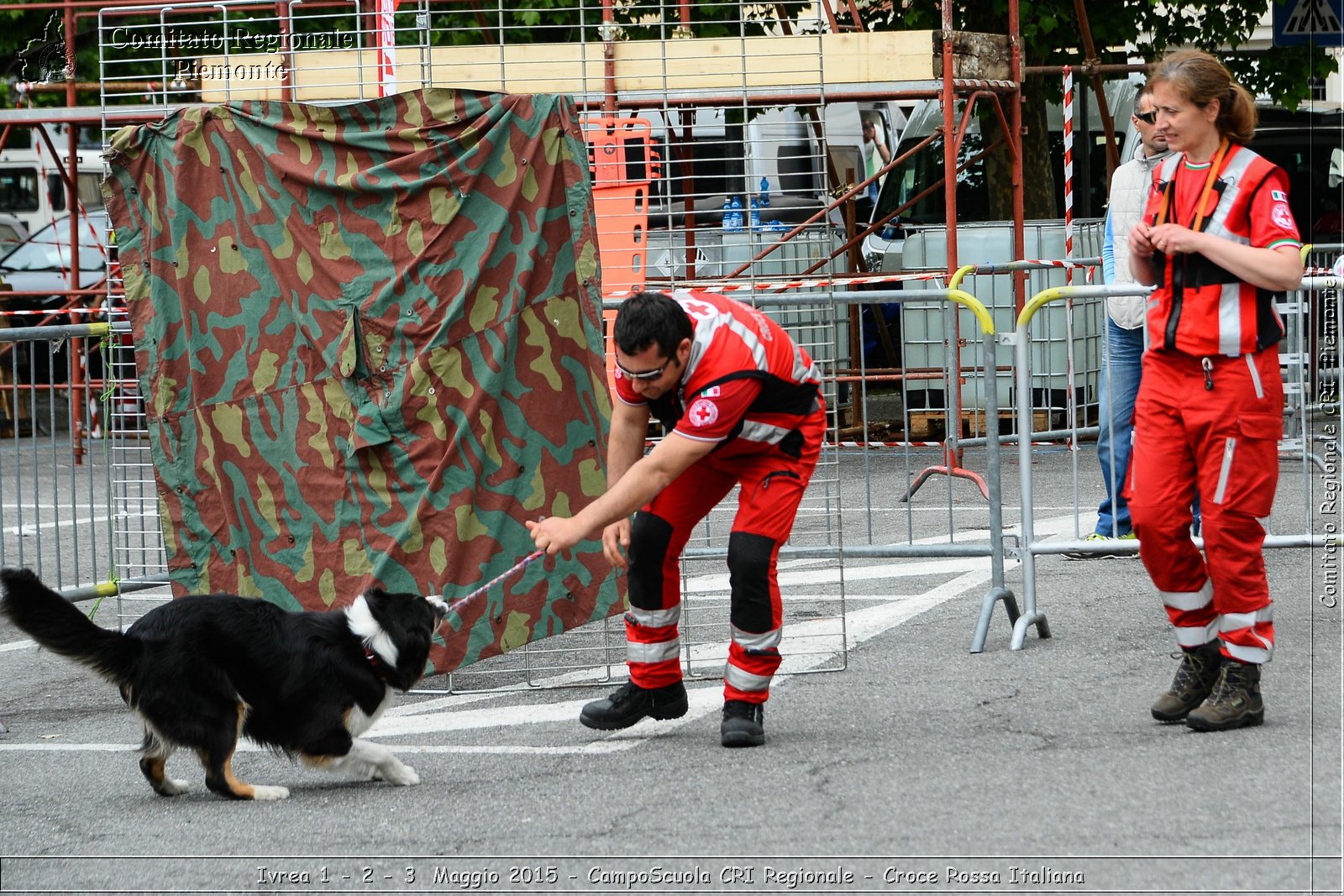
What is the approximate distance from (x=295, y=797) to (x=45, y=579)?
4.71 meters

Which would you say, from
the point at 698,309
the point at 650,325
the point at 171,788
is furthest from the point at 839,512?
the point at 171,788

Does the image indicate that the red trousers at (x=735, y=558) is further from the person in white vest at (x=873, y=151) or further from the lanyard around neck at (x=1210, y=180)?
the person in white vest at (x=873, y=151)

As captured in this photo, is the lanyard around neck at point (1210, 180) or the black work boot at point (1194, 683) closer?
the lanyard around neck at point (1210, 180)

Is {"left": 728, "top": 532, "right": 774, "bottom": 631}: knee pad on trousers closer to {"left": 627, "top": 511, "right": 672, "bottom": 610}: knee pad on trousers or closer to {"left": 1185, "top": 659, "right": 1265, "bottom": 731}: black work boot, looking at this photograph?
{"left": 627, "top": 511, "right": 672, "bottom": 610}: knee pad on trousers

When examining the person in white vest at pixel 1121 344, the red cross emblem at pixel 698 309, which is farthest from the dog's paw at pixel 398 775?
the person in white vest at pixel 1121 344

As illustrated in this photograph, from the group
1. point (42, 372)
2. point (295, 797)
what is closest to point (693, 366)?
point (295, 797)

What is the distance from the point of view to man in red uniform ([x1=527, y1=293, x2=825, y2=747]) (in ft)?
16.4

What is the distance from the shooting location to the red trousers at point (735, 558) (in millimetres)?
5246

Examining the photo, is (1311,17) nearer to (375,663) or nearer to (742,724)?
(742,724)

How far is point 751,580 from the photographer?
5.22 meters

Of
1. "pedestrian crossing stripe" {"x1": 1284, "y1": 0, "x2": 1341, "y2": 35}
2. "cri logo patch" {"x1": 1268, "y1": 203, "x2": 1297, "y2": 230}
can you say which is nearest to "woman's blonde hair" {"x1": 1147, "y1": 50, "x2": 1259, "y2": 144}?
"cri logo patch" {"x1": 1268, "y1": 203, "x2": 1297, "y2": 230}

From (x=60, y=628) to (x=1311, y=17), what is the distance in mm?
10119

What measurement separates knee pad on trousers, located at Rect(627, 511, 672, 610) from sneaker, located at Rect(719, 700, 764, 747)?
1.37ft

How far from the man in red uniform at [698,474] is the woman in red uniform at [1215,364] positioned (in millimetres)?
1117
